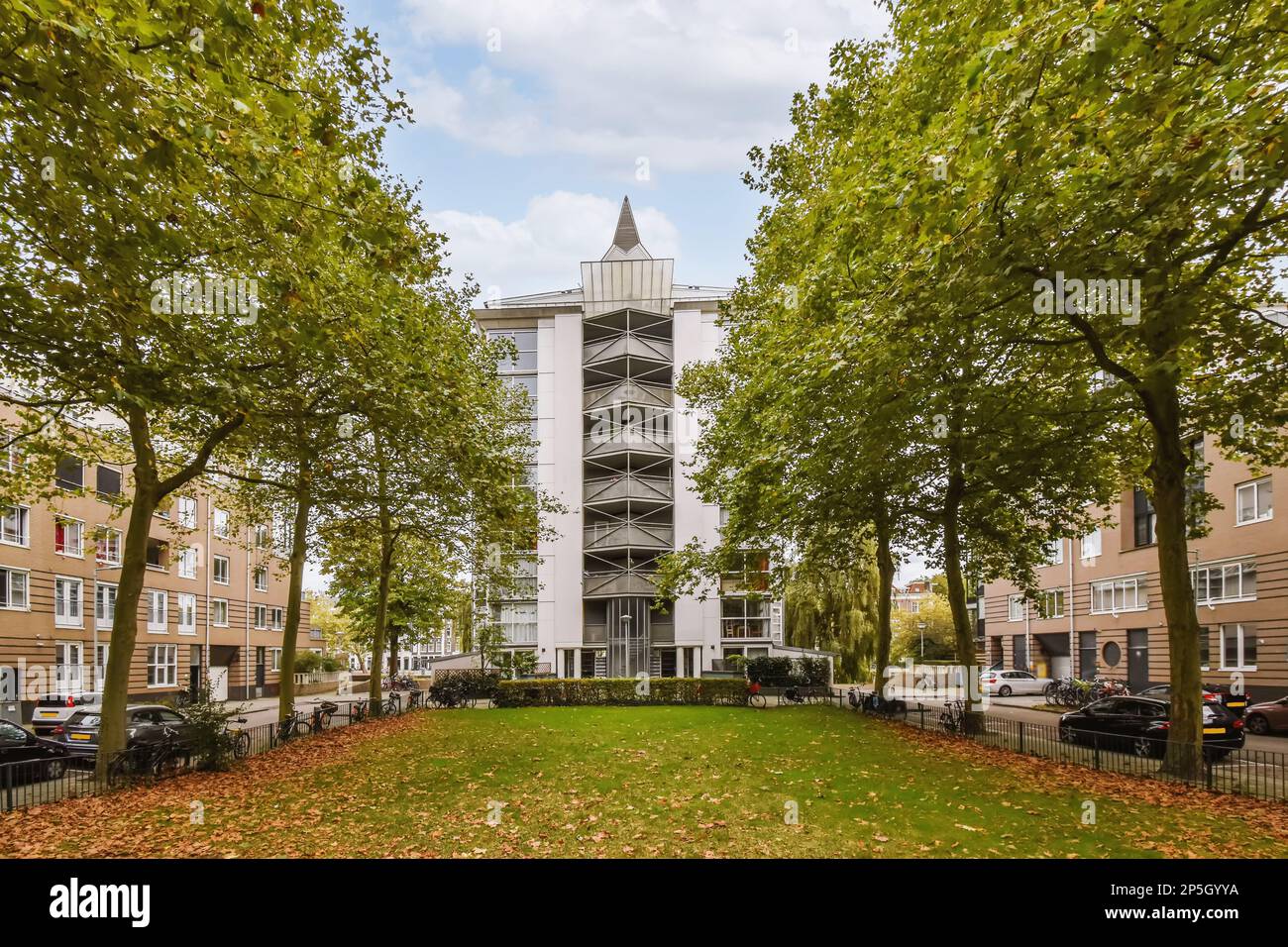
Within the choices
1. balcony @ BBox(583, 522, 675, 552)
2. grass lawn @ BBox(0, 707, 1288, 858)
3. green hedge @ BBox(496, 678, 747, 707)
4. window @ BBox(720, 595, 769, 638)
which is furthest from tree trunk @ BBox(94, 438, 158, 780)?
window @ BBox(720, 595, 769, 638)

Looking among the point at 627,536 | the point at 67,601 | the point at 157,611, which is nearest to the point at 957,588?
the point at 627,536

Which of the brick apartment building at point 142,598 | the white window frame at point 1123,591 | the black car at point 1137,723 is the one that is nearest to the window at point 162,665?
the brick apartment building at point 142,598

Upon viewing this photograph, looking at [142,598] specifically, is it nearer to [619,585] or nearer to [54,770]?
[619,585]

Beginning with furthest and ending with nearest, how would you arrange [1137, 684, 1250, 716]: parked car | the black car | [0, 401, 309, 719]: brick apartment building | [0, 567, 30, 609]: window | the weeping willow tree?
the weeping willow tree
[0, 567, 30, 609]: window
[0, 401, 309, 719]: brick apartment building
[1137, 684, 1250, 716]: parked car
the black car

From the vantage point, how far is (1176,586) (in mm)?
13461

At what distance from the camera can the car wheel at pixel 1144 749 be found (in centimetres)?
1580

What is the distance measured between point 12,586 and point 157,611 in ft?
33.8

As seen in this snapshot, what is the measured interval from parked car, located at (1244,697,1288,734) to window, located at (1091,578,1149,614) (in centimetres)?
1545

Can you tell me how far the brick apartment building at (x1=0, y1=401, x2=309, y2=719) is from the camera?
31.2 metres

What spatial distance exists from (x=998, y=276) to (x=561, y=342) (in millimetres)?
39128

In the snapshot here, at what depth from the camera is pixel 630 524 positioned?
148ft

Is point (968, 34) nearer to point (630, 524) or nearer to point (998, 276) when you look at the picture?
point (998, 276)

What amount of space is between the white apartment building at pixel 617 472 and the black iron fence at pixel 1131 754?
2033cm

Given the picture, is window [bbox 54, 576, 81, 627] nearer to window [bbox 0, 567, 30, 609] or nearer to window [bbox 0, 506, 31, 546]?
window [bbox 0, 567, 30, 609]
